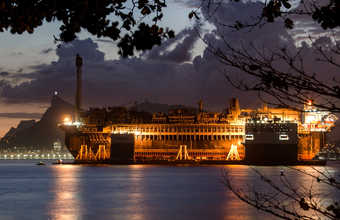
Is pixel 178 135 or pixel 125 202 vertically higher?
pixel 178 135

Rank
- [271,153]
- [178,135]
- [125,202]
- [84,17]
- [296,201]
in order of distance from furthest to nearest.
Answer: [178,135]
[271,153]
[125,202]
[296,201]
[84,17]

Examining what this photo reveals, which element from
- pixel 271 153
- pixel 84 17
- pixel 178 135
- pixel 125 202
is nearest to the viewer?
pixel 84 17

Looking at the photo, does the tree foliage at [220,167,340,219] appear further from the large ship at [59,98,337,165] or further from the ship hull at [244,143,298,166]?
the large ship at [59,98,337,165]

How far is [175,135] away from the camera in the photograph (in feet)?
349

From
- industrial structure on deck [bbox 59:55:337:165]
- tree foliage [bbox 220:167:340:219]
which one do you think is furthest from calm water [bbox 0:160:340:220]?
industrial structure on deck [bbox 59:55:337:165]

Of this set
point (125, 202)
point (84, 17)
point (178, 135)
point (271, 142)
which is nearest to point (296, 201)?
point (84, 17)

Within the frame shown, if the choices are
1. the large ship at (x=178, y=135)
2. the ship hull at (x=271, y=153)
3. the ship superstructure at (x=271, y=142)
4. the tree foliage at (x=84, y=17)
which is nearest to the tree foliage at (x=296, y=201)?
the tree foliage at (x=84, y=17)

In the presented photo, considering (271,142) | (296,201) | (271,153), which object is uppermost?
(271,142)

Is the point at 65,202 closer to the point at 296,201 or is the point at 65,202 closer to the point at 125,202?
the point at 125,202

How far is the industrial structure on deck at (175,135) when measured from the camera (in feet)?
322

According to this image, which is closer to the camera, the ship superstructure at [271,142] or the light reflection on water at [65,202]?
the light reflection on water at [65,202]

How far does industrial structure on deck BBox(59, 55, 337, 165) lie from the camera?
9800 centimetres

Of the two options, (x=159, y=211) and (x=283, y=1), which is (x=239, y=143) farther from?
(x=283, y=1)

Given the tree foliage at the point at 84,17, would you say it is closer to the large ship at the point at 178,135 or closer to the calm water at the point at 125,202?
the calm water at the point at 125,202
